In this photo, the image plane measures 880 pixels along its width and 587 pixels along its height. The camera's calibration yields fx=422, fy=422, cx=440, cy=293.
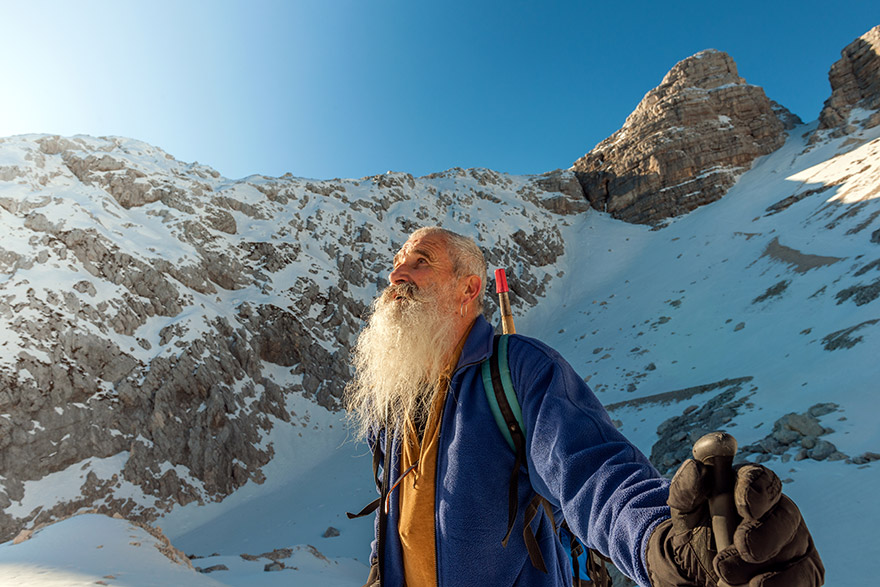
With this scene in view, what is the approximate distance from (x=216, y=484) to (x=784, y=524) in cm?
1947

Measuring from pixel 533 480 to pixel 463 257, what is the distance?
119cm

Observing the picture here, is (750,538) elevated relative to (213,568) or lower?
elevated

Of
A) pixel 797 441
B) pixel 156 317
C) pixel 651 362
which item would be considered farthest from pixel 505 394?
pixel 156 317

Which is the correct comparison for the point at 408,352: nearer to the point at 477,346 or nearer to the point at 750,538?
the point at 477,346

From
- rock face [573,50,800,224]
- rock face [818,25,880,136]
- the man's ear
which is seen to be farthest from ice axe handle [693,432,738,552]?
rock face [818,25,880,136]

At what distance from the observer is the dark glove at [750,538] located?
0.69 m

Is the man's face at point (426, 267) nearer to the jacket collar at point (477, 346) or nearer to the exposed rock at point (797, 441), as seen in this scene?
the jacket collar at point (477, 346)

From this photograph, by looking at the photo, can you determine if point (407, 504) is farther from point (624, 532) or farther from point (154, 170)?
point (154, 170)

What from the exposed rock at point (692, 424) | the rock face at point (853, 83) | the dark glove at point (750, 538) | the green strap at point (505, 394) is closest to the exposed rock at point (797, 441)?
the exposed rock at point (692, 424)

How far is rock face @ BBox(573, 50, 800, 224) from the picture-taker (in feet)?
132

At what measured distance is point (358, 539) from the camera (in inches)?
476

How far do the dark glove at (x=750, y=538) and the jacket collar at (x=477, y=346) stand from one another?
960 mm

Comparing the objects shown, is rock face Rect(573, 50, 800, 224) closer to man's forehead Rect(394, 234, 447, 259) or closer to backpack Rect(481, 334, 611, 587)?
man's forehead Rect(394, 234, 447, 259)

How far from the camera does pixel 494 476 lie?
1.57 meters
